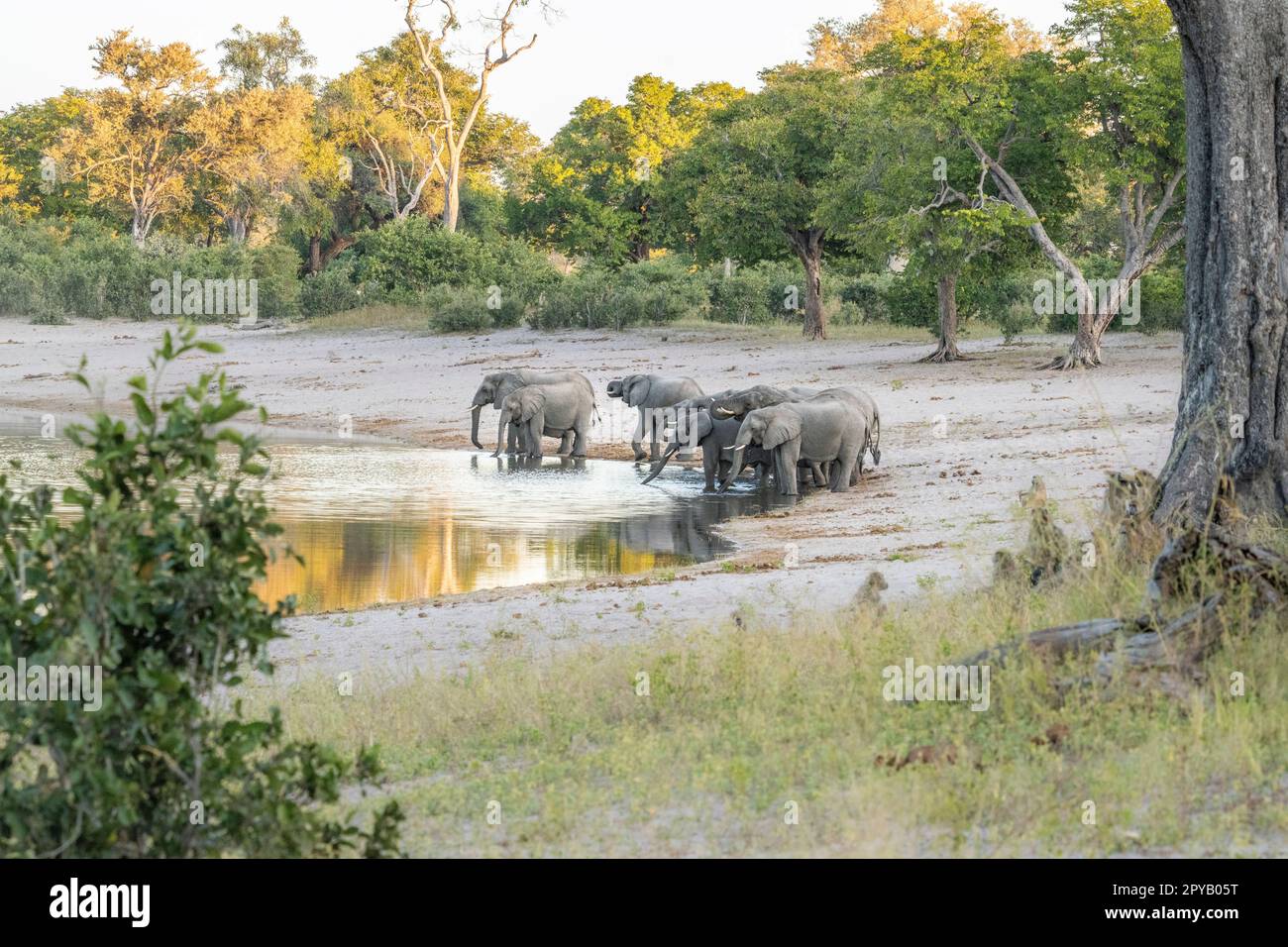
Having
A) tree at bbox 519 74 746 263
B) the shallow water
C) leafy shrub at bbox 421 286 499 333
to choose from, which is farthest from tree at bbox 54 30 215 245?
the shallow water

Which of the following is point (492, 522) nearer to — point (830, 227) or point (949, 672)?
point (949, 672)

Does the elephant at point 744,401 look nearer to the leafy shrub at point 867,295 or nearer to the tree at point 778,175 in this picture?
the tree at point 778,175

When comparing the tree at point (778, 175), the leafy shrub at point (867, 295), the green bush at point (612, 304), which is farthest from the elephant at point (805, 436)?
the leafy shrub at point (867, 295)

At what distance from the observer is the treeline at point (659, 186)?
89.7 ft

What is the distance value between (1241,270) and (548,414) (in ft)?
50.3

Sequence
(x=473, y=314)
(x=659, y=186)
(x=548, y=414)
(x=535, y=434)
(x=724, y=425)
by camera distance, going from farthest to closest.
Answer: (x=659, y=186)
(x=473, y=314)
(x=548, y=414)
(x=535, y=434)
(x=724, y=425)

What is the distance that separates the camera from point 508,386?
25.0m

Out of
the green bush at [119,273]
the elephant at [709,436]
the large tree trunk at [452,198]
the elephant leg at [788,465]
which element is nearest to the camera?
the elephant leg at [788,465]

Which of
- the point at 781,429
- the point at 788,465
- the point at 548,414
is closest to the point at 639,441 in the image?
the point at 548,414

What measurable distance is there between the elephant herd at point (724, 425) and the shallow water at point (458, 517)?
0.42 meters

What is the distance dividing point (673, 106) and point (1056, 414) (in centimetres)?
3480

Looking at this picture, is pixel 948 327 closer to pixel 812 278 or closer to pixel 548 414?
pixel 812 278

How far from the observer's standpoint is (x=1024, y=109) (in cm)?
2772
